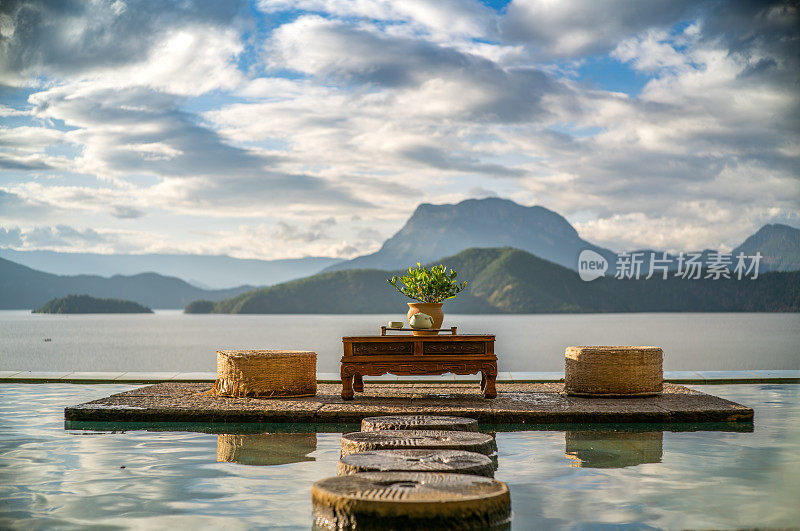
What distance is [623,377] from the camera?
278 inches

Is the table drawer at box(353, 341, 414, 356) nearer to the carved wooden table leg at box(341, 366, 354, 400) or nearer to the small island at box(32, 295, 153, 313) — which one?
the carved wooden table leg at box(341, 366, 354, 400)

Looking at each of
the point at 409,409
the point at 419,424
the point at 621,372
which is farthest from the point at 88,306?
the point at 419,424

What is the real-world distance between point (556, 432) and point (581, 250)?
188m

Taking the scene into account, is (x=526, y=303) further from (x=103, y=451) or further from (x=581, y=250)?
(x=103, y=451)

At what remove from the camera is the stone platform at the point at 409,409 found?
5816mm

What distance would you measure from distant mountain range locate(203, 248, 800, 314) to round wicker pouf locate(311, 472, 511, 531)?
101 meters

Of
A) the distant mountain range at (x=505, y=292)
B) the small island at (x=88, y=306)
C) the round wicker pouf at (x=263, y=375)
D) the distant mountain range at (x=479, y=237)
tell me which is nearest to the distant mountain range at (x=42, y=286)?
the small island at (x=88, y=306)

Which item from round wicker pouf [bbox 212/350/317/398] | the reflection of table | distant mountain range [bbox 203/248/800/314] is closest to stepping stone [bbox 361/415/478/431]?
the reflection of table

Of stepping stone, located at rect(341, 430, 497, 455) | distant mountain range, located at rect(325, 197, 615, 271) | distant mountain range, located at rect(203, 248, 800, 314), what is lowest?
stepping stone, located at rect(341, 430, 497, 455)

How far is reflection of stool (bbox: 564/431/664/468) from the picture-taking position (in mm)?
4250

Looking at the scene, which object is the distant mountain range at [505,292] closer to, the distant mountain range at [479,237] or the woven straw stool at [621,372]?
the distant mountain range at [479,237]

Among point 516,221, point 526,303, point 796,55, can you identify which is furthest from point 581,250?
point 796,55

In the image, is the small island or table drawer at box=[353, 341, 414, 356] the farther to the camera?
the small island

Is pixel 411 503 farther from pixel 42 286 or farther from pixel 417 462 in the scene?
pixel 42 286
